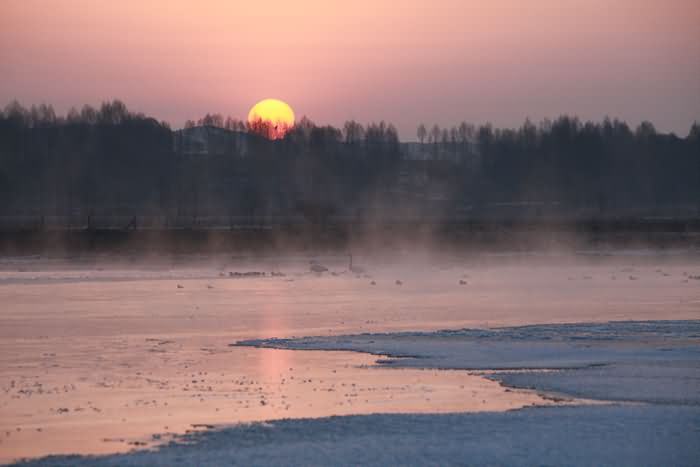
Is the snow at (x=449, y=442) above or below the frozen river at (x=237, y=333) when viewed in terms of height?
below

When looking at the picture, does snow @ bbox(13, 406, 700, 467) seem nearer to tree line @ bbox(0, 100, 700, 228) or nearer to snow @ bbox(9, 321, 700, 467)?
snow @ bbox(9, 321, 700, 467)

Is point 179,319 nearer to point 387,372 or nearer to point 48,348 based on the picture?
point 48,348

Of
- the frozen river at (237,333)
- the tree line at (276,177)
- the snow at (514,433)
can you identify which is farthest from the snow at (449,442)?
the tree line at (276,177)

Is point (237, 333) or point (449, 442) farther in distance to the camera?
point (237, 333)

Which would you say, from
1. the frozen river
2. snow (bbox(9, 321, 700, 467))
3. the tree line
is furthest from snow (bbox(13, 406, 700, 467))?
the tree line

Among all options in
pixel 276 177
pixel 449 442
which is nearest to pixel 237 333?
pixel 449 442

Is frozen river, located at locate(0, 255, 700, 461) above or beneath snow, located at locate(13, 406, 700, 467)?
above

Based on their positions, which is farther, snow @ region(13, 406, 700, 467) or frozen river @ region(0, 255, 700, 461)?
frozen river @ region(0, 255, 700, 461)

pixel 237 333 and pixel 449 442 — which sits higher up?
pixel 237 333

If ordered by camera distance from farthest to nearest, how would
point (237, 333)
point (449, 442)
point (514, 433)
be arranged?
1. point (237, 333)
2. point (514, 433)
3. point (449, 442)

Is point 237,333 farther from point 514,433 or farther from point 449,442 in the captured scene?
point 449,442

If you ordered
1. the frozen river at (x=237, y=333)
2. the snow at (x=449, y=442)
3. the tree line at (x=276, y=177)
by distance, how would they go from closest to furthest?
1. the snow at (x=449, y=442)
2. the frozen river at (x=237, y=333)
3. the tree line at (x=276, y=177)

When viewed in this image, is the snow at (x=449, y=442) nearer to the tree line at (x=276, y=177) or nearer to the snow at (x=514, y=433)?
the snow at (x=514, y=433)

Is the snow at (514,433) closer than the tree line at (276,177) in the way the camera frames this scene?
Yes
